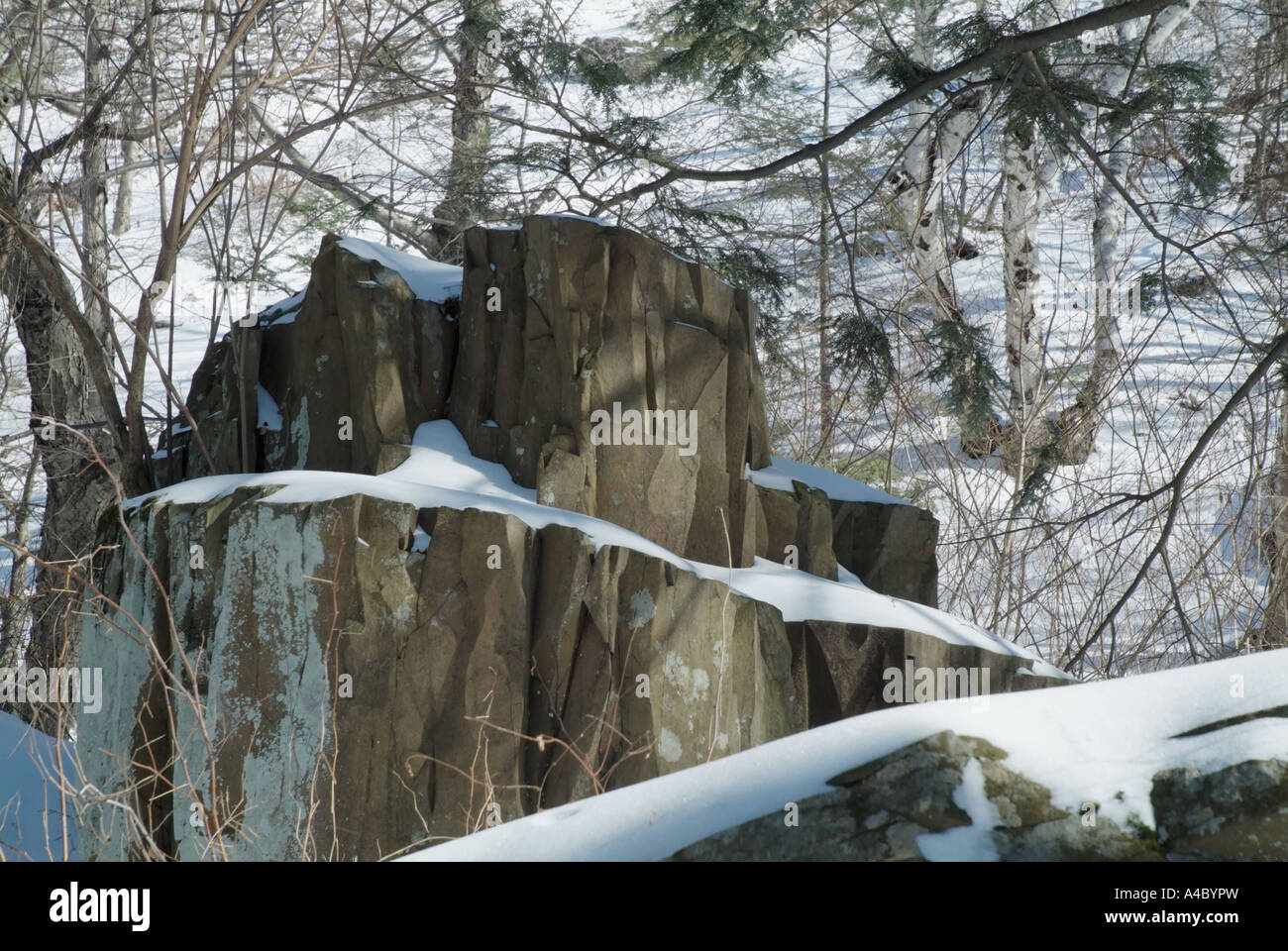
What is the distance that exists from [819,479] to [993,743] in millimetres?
4191

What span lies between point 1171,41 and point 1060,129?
8.84 meters

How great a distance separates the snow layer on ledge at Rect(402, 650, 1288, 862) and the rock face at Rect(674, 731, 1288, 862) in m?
0.01

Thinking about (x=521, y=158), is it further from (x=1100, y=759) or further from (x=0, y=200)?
(x=1100, y=759)

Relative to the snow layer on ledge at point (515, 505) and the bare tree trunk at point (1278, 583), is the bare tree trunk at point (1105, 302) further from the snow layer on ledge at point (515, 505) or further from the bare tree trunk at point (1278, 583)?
the snow layer on ledge at point (515, 505)

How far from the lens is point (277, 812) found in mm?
3826

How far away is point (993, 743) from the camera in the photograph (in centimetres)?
169

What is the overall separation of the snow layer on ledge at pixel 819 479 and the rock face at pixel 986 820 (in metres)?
3.75

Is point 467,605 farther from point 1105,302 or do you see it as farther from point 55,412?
point 1105,302

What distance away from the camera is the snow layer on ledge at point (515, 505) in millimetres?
4113

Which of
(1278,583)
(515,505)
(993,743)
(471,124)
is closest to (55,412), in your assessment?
(471,124)

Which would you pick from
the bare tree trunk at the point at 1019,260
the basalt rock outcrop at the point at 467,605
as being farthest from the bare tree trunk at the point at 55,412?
the bare tree trunk at the point at 1019,260

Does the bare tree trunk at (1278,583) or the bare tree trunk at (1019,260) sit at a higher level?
the bare tree trunk at (1019,260)

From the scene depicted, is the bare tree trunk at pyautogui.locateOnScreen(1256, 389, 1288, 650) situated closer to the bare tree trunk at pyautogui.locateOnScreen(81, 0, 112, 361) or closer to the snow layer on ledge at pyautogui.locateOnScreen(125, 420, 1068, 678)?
the snow layer on ledge at pyautogui.locateOnScreen(125, 420, 1068, 678)
